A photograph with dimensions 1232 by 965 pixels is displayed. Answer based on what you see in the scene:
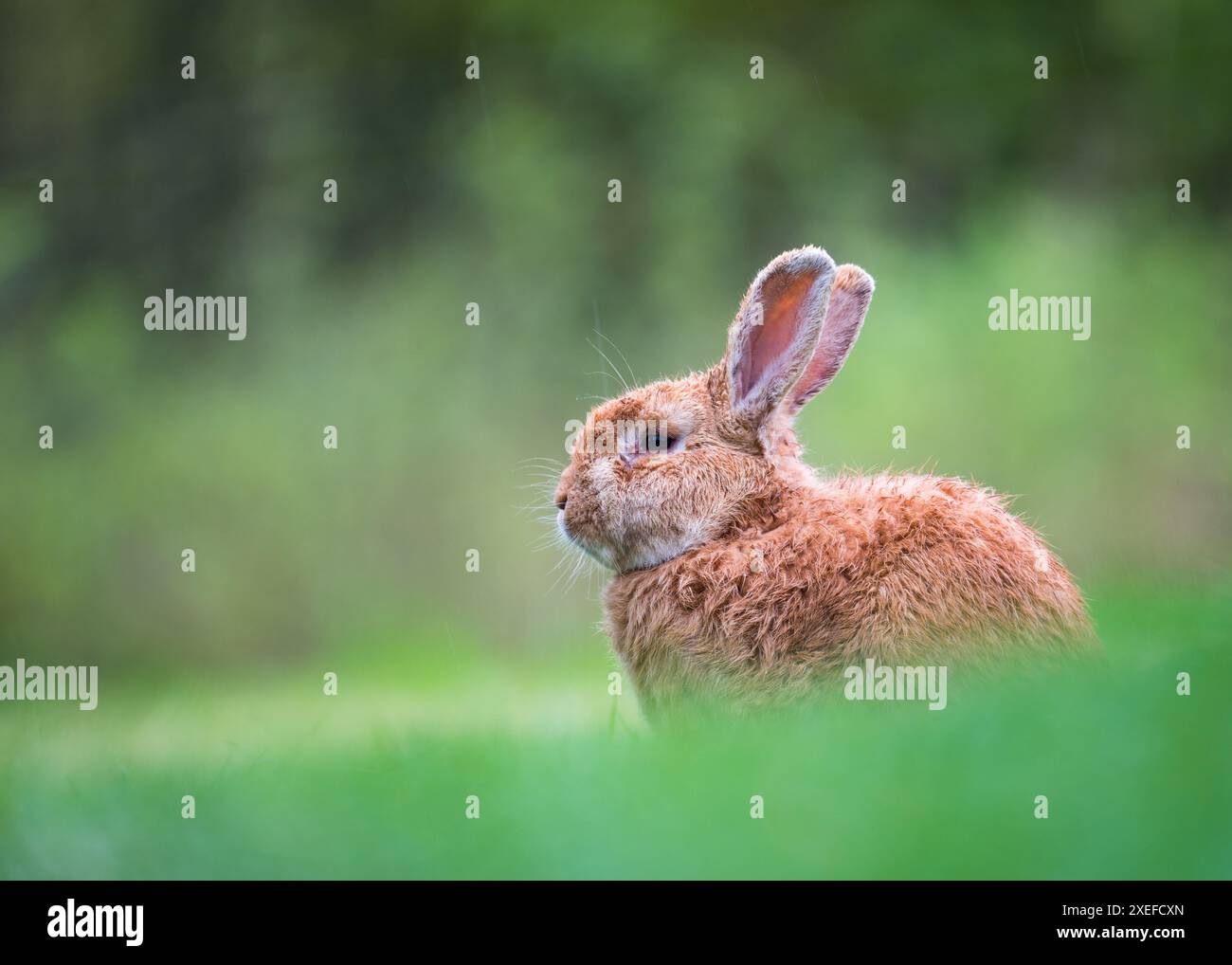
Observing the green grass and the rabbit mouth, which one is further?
the rabbit mouth

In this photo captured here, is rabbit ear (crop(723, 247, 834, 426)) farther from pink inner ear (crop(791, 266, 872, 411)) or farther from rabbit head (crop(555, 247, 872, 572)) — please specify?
pink inner ear (crop(791, 266, 872, 411))

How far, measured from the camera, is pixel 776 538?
3.39 metres

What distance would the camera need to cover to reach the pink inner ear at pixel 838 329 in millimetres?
3938

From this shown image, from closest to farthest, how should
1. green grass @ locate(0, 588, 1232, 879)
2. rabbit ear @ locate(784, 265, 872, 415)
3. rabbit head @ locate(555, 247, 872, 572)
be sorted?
green grass @ locate(0, 588, 1232, 879) → rabbit head @ locate(555, 247, 872, 572) → rabbit ear @ locate(784, 265, 872, 415)

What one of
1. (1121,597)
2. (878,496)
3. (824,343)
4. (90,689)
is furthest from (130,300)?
(1121,597)

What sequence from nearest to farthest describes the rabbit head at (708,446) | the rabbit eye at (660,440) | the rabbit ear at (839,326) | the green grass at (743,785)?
1. the green grass at (743,785)
2. the rabbit head at (708,446)
3. the rabbit eye at (660,440)
4. the rabbit ear at (839,326)

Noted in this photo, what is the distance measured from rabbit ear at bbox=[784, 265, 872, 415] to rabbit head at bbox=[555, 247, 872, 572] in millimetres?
122

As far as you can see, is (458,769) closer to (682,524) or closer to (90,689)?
(682,524)

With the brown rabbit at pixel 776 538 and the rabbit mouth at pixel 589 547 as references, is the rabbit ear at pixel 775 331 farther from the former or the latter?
the rabbit mouth at pixel 589 547

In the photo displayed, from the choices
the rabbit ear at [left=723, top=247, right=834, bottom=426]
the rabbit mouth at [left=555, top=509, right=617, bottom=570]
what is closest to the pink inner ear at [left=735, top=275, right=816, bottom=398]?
the rabbit ear at [left=723, top=247, right=834, bottom=426]

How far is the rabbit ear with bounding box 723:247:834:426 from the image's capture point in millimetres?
3652

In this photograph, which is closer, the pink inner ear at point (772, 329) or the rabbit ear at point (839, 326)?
the pink inner ear at point (772, 329)

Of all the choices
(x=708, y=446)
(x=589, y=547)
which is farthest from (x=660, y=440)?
(x=589, y=547)

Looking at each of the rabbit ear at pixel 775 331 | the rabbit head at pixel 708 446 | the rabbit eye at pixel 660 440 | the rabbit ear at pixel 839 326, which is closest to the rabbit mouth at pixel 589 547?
the rabbit head at pixel 708 446
